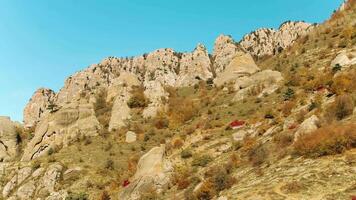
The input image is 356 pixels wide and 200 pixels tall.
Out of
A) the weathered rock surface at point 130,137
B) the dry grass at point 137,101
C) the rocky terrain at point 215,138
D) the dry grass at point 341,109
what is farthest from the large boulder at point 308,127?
the dry grass at point 137,101

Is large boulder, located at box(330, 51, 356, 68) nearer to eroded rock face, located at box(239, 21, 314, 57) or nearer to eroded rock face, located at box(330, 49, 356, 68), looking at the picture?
eroded rock face, located at box(330, 49, 356, 68)

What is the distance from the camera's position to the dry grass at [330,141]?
67.1 ft

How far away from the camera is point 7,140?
184 ft

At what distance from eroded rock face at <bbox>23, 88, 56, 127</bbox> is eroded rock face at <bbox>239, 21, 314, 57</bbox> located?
231 ft

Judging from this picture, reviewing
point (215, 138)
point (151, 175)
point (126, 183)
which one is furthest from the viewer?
point (215, 138)

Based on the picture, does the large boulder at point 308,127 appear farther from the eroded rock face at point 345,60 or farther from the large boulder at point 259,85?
the large boulder at point 259,85

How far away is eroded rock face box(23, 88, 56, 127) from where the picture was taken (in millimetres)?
123306

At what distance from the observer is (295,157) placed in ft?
76.0

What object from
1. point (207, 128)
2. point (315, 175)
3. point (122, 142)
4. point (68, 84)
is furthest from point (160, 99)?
point (68, 84)

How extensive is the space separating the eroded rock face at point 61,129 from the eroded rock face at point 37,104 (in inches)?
2708

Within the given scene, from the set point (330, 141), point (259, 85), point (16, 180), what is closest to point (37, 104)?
point (16, 180)

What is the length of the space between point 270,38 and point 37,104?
85.8 meters

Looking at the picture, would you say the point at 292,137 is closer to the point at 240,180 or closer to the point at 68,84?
the point at 240,180

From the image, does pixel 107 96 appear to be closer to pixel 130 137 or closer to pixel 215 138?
pixel 130 137
